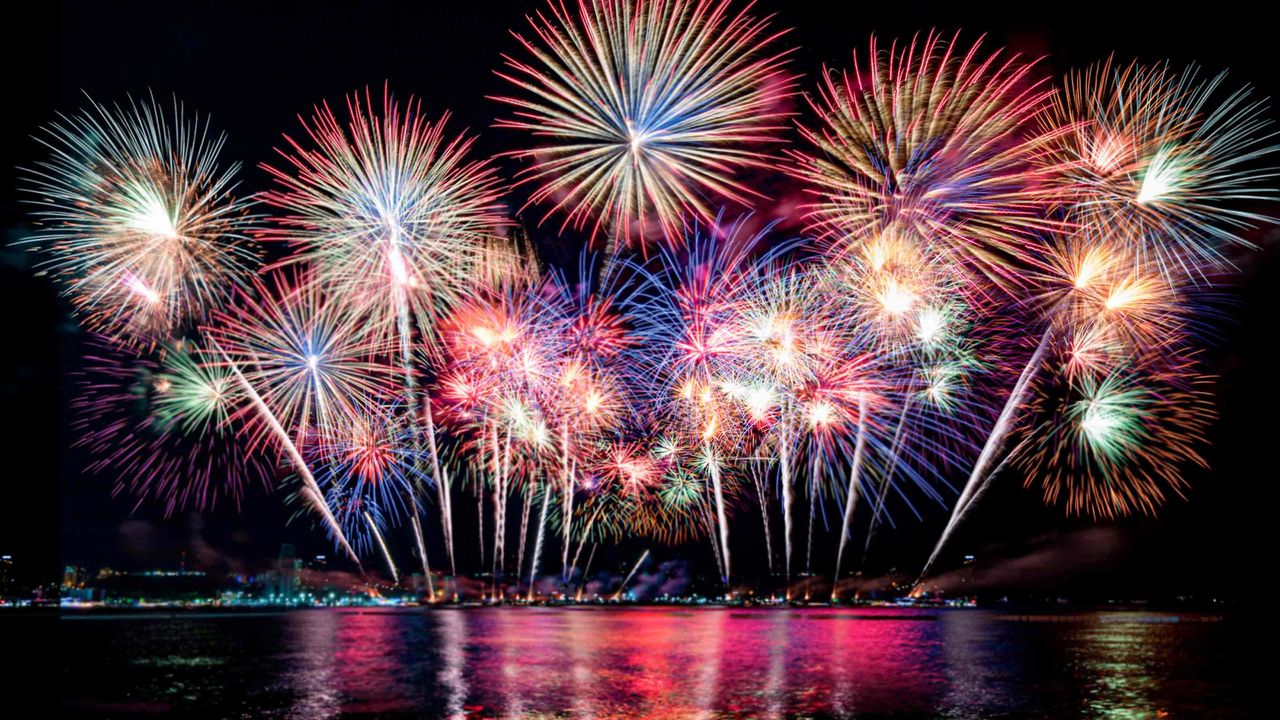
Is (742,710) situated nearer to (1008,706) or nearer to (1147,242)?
(1008,706)

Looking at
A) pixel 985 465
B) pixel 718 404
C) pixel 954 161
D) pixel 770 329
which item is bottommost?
pixel 985 465

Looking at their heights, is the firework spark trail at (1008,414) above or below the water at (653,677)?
above

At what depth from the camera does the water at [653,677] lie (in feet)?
62.5

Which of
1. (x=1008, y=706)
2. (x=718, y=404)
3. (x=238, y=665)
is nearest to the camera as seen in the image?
(x=1008, y=706)

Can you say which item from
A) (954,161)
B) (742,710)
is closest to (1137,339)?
(954,161)

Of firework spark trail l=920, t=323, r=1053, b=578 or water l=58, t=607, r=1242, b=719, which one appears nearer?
water l=58, t=607, r=1242, b=719

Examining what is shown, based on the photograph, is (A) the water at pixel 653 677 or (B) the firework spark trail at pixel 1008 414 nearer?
(A) the water at pixel 653 677

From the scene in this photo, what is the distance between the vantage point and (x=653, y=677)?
81.7 ft

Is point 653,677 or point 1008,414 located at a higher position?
point 1008,414

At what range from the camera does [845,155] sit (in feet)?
71.6

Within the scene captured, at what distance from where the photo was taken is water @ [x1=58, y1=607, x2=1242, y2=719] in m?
19.1

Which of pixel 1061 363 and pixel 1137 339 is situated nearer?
pixel 1137 339

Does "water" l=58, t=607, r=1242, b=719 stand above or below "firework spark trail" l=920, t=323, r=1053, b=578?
below

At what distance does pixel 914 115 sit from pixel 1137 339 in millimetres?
10099
